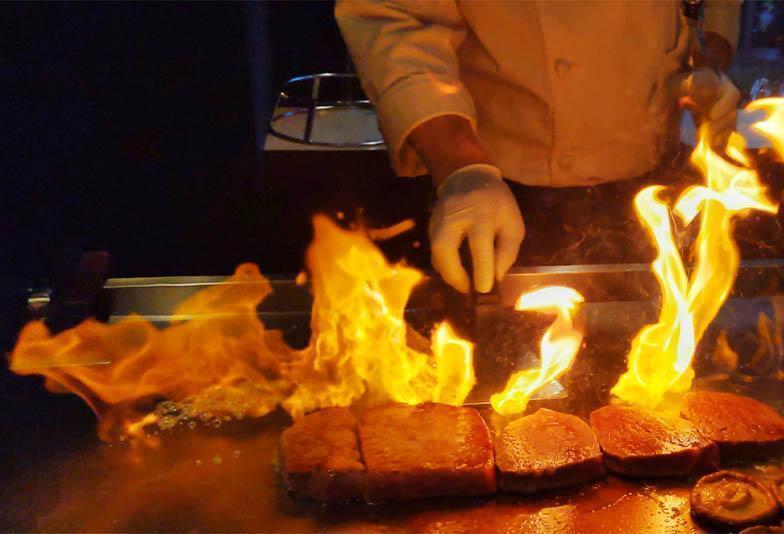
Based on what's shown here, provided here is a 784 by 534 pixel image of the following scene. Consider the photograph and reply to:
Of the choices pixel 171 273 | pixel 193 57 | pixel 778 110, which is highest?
pixel 778 110

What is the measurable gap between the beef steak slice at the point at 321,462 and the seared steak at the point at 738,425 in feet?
3.02

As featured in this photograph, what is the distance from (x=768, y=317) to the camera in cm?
255

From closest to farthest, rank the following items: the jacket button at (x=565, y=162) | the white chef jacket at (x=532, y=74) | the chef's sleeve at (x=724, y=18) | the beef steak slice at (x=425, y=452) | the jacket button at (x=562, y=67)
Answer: the beef steak slice at (x=425, y=452) → the white chef jacket at (x=532, y=74) → the jacket button at (x=562, y=67) → the jacket button at (x=565, y=162) → the chef's sleeve at (x=724, y=18)

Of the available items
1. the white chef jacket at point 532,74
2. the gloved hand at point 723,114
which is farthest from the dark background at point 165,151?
the gloved hand at point 723,114

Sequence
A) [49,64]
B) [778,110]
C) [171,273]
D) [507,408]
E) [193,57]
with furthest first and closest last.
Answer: [171,273] → [193,57] → [49,64] → [778,110] → [507,408]

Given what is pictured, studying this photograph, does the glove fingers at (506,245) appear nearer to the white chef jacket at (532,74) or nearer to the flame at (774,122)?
the white chef jacket at (532,74)

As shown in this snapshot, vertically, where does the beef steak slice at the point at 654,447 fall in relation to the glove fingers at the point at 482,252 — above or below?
below

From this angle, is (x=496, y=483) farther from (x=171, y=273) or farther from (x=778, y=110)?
(x=171, y=273)

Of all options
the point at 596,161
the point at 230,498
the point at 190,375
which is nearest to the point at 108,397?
the point at 190,375

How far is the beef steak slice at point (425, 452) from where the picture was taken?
182cm

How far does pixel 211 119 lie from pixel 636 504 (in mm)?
2894

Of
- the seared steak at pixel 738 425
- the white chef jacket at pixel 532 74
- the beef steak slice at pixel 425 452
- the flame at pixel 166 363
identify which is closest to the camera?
the beef steak slice at pixel 425 452

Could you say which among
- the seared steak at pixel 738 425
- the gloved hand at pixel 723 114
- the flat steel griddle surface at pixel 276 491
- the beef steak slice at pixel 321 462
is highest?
the gloved hand at pixel 723 114

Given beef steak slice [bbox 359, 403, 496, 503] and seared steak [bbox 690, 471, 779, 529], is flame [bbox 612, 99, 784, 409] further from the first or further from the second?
beef steak slice [bbox 359, 403, 496, 503]
